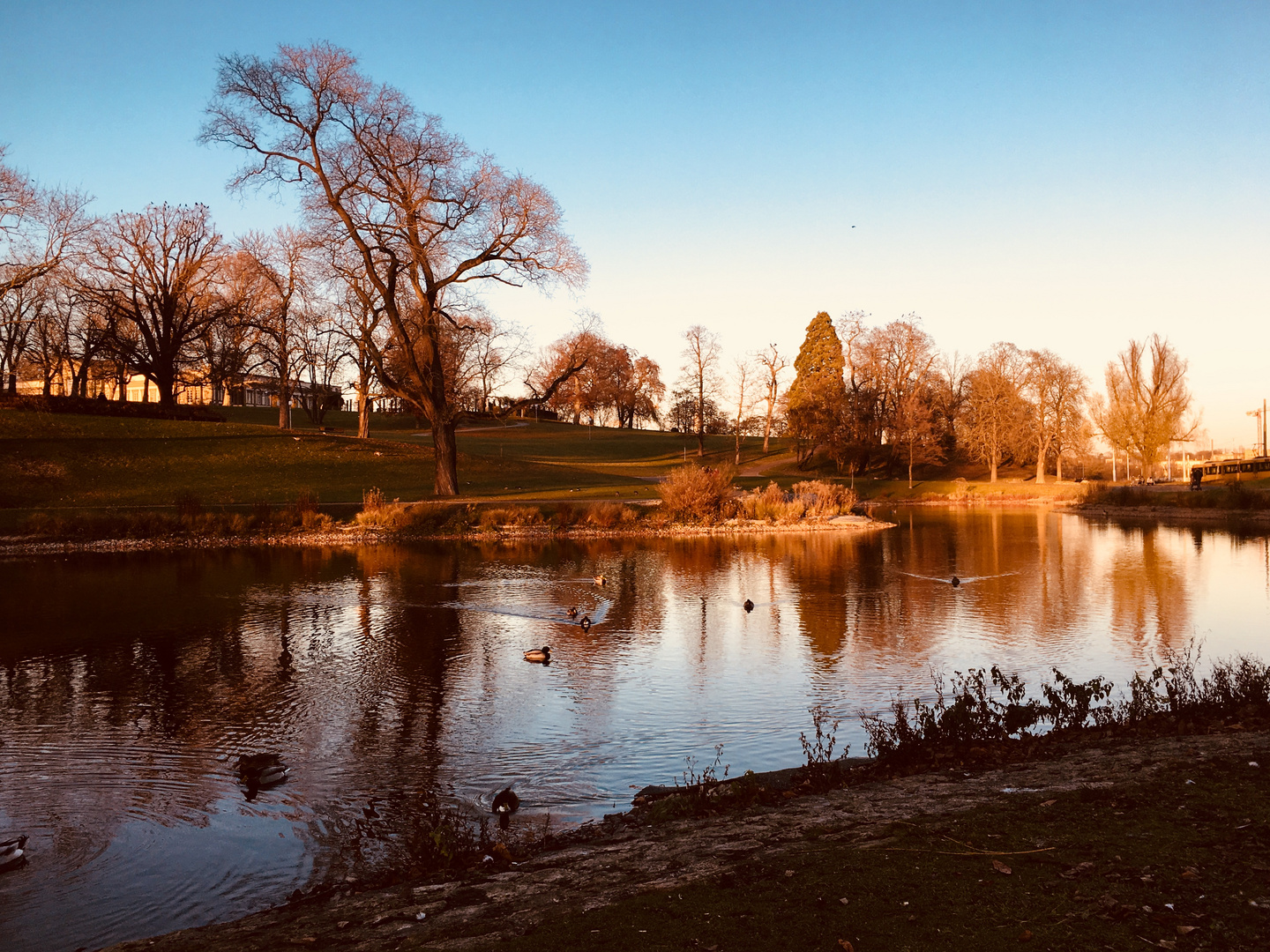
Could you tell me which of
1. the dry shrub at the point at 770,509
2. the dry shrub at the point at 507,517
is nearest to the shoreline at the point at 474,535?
the dry shrub at the point at 507,517

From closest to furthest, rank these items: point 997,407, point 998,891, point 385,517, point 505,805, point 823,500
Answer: point 998,891
point 505,805
point 385,517
point 823,500
point 997,407

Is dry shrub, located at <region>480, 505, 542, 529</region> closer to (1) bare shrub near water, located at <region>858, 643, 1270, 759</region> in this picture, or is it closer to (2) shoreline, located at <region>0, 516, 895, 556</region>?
(2) shoreline, located at <region>0, 516, 895, 556</region>

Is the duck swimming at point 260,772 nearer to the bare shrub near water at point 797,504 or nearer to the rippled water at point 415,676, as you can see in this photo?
the rippled water at point 415,676

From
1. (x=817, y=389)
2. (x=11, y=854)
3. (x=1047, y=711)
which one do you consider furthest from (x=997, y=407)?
(x=11, y=854)

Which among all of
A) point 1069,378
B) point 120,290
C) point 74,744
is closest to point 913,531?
point 74,744

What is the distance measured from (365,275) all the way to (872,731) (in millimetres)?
33839

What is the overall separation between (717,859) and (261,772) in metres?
5.21

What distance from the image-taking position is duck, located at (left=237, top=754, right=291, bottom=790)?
8898 mm

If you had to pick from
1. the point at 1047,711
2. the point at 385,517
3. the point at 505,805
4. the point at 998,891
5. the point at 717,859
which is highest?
the point at 385,517

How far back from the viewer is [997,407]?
238 ft

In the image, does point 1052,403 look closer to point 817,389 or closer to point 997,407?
point 997,407

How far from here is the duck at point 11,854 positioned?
696cm

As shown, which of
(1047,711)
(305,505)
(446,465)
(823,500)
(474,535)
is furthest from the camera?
(823,500)

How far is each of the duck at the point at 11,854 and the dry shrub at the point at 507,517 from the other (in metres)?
28.6
